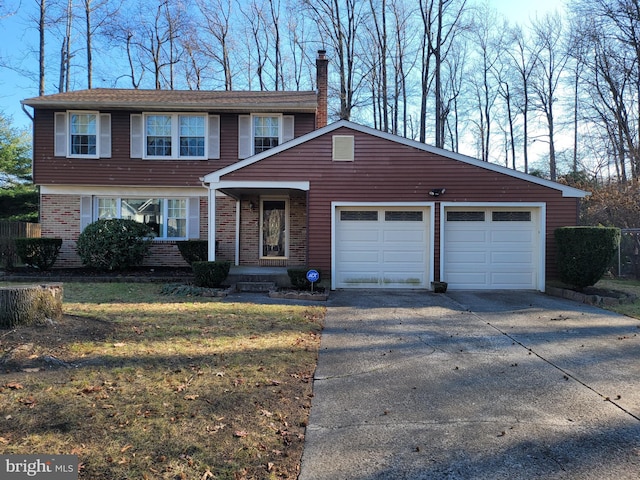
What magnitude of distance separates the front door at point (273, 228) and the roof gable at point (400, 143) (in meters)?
3.24

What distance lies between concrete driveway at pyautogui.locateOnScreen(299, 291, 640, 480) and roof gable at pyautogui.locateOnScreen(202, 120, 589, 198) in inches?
181

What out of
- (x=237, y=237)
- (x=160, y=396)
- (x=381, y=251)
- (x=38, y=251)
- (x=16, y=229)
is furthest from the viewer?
(x=16, y=229)

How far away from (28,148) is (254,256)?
23.8 metres

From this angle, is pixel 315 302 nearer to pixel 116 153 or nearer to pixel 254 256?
pixel 254 256

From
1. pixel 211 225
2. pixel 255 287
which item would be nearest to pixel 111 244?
pixel 211 225

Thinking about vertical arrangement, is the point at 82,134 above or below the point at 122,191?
above

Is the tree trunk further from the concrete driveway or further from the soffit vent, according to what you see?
the soffit vent

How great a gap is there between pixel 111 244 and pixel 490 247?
1057 cm

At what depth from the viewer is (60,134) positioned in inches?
551

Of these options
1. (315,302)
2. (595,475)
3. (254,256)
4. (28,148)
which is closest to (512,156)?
(254,256)

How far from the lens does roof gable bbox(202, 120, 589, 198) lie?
10.9m

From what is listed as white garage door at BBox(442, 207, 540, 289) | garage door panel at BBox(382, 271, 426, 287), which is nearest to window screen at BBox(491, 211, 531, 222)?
white garage door at BBox(442, 207, 540, 289)

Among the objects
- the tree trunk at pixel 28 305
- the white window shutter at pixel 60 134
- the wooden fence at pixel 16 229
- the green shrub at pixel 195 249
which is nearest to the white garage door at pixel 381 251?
the green shrub at pixel 195 249

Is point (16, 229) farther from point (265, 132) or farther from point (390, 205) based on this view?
point (390, 205)
